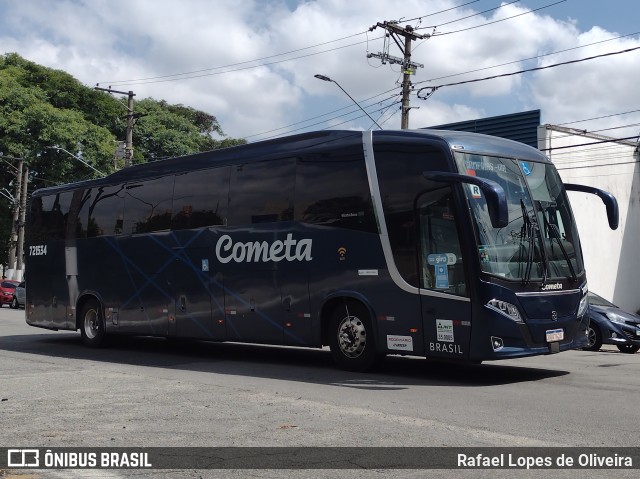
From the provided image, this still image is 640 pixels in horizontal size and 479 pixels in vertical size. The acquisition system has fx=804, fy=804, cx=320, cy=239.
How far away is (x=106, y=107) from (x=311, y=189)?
4419 cm

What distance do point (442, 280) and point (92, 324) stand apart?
9670 millimetres

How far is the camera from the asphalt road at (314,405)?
286 inches

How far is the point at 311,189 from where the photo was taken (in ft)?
41.5

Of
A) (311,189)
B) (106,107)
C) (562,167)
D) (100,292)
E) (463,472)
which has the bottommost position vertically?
(463,472)

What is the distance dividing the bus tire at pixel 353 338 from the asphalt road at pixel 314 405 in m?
0.24

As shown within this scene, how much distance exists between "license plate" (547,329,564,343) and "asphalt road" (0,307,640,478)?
1.98 ft

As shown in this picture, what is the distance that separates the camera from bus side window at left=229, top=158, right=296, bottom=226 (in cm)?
1309

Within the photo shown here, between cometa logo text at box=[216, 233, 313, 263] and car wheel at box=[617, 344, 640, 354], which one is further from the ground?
cometa logo text at box=[216, 233, 313, 263]

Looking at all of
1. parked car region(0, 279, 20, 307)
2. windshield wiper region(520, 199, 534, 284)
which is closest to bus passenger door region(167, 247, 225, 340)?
windshield wiper region(520, 199, 534, 284)

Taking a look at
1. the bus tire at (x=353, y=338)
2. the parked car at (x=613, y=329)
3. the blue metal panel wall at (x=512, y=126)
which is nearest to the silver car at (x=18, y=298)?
the blue metal panel wall at (x=512, y=126)

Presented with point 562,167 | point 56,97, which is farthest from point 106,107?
point 562,167

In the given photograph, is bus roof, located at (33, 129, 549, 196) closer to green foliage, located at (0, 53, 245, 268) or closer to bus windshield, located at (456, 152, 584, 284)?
bus windshield, located at (456, 152, 584, 284)

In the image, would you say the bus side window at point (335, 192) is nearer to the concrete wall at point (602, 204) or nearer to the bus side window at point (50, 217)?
the bus side window at point (50, 217)

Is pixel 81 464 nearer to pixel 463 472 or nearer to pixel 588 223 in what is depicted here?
pixel 463 472
